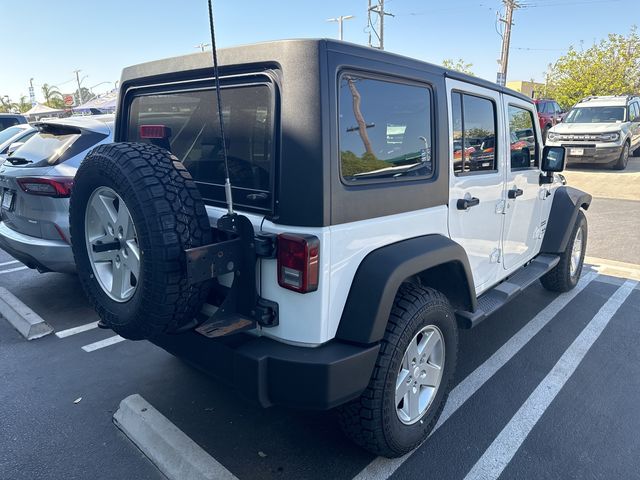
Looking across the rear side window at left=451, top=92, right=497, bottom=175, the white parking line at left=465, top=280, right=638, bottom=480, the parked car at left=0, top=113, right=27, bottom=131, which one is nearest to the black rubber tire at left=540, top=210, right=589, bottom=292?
the white parking line at left=465, top=280, right=638, bottom=480

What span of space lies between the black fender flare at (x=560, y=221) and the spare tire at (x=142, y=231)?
3.62m

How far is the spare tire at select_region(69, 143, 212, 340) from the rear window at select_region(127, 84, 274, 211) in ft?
0.88

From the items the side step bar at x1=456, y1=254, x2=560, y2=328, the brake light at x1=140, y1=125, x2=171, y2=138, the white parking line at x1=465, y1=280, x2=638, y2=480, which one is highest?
the brake light at x1=140, y1=125, x2=171, y2=138

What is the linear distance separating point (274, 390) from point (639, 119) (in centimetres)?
1733

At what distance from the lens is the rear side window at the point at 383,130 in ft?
6.88

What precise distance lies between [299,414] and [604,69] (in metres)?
31.9

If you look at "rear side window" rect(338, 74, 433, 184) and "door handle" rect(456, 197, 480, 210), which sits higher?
"rear side window" rect(338, 74, 433, 184)

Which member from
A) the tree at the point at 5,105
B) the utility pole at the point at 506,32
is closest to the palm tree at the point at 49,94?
the tree at the point at 5,105

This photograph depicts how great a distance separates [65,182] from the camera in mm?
4066

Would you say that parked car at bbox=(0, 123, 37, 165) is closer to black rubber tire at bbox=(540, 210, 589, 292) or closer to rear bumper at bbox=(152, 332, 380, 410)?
rear bumper at bbox=(152, 332, 380, 410)

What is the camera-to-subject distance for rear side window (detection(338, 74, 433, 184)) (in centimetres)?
210

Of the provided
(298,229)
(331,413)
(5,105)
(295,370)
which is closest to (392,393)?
(331,413)

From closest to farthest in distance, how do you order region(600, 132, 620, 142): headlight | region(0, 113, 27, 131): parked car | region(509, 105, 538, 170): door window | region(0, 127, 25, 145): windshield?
region(509, 105, 538, 170): door window
region(0, 127, 25, 145): windshield
region(0, 113, 27, 131): parked car
region(600, 132, 620, 142): headlight

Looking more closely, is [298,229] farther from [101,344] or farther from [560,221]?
[560,221]
